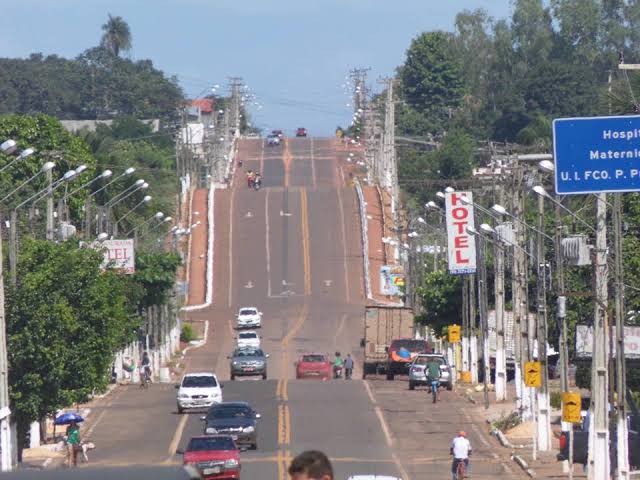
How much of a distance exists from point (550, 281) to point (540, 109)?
5193 inches

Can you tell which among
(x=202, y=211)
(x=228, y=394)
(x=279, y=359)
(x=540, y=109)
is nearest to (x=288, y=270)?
(x=202, y=211)

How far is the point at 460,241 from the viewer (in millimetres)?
64125

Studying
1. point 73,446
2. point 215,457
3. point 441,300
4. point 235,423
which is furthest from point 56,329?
point 441,300

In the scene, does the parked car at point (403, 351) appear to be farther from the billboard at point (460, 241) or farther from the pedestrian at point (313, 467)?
the pedestrian at point (313, 467)

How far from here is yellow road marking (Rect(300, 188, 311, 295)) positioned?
110500 millimetres

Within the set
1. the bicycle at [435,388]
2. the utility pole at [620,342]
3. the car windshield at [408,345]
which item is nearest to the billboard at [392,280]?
the car windshield at [408,345]

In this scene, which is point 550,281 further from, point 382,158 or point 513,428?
point 382,158

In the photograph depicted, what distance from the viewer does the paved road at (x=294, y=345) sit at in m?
44.9

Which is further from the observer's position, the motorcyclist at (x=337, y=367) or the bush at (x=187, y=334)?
the bush at (x=187, y=334)

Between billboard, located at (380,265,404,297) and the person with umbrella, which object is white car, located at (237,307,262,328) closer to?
billboard, located at (380,265,404,297)

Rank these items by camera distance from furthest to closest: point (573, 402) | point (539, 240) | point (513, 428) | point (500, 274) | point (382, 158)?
point (382, 158) < point (500, 274) < point (513, 428) < point (539, 240) < point (573, 402)

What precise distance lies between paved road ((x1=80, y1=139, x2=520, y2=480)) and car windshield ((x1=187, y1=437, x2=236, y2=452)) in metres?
1.00

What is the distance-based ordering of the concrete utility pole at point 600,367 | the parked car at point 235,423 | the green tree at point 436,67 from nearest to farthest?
the concrete utility pole at point 600,367 → the parked car at point 235,423 → the green tree at point 436,67

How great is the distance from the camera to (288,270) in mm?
113500
